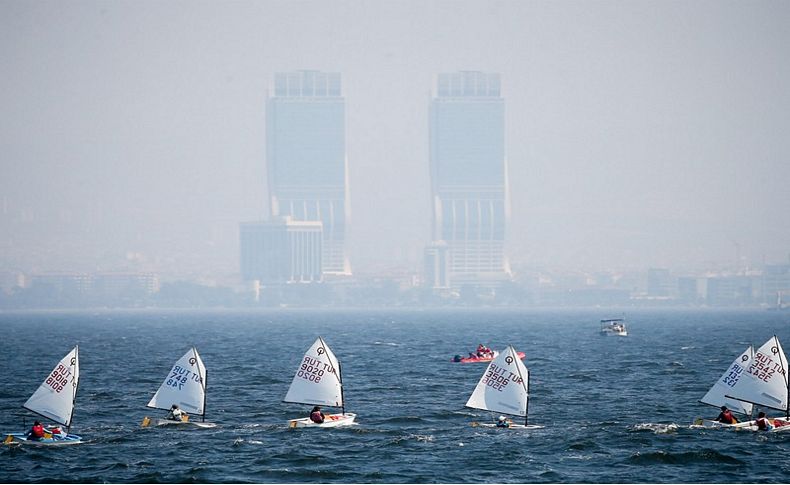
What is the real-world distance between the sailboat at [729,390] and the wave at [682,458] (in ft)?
29.5

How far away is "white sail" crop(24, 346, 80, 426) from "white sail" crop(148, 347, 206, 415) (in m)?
6.34

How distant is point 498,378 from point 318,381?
11598mm

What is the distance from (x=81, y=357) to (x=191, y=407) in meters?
72.2

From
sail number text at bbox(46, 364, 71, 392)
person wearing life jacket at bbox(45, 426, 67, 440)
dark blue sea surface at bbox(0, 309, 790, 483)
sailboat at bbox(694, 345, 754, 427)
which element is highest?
sail number text at bbox(46, 364, 71, 392)

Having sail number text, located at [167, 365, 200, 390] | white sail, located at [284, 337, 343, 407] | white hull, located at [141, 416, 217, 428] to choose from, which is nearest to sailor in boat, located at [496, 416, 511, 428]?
white sail, located at [284, 337, 343, 407]

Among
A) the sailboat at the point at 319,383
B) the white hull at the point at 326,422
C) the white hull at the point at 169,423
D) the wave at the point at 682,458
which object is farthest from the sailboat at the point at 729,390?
Result: the white hull at the point at 169,423

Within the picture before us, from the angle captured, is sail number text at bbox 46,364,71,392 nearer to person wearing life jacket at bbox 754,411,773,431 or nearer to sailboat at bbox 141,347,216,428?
sailboat at bbox 141,347,216,428

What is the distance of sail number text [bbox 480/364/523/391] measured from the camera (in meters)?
73.8

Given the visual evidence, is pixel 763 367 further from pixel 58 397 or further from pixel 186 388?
pixel 58 397

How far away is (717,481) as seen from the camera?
58.9 meters

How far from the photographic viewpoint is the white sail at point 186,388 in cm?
7519

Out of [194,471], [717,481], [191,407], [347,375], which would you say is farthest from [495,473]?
[347,375]

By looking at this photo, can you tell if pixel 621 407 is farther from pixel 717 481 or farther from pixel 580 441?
pixel 717 481

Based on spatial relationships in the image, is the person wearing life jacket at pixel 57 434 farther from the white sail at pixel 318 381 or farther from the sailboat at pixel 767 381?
the sailboat at pixel 767 381
